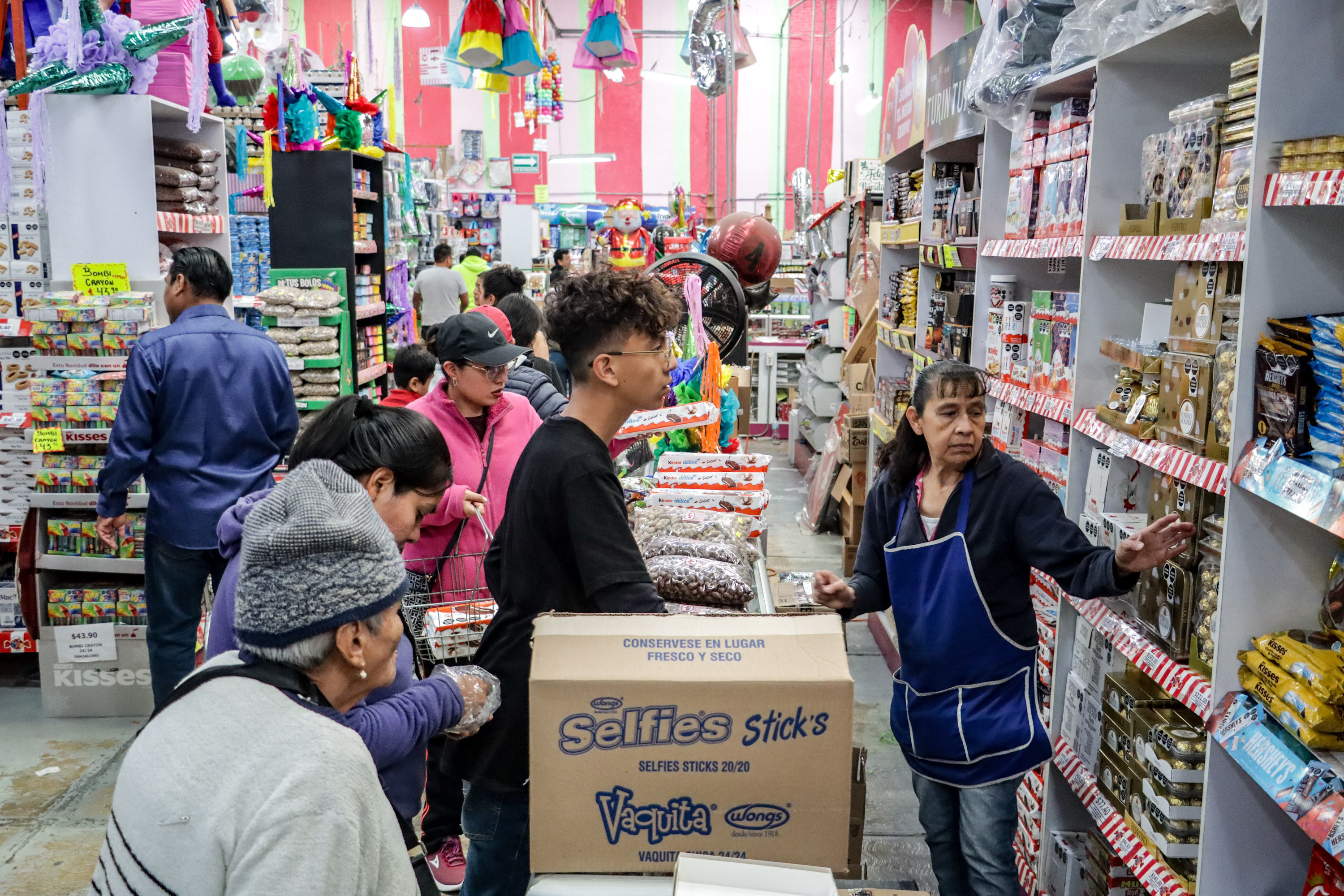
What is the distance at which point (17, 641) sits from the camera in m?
4.92

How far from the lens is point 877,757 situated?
14.5 ft

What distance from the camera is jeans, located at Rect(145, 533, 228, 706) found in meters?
4.04

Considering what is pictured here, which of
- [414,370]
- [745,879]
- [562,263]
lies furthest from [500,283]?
[562,263]

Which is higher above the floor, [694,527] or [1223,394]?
[1223,394]

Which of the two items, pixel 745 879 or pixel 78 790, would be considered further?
pixel 78 790

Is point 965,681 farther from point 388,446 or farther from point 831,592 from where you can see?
point 388,446

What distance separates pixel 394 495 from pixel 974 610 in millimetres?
1361

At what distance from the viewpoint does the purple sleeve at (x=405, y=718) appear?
1.68 metres

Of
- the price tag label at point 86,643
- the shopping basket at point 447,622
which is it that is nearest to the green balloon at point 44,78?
the price tag label at point 86,643

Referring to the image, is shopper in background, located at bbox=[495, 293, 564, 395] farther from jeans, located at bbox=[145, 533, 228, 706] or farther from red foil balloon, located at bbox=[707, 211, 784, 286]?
jeans, located at bbox=[145, 533, 228, 706]

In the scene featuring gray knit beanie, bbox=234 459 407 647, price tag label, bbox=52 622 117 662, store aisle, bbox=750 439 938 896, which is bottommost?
store aisle, bbox=750 439 938 896

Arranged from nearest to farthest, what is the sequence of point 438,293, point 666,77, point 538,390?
point 538,390
point 438,293
point 666,77

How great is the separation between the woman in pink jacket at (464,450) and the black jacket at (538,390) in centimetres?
68

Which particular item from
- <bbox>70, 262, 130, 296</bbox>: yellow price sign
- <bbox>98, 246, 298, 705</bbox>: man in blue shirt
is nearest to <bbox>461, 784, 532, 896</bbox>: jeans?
<bbox>98, 246, 298, 705</bbox>: man in blue shirt
